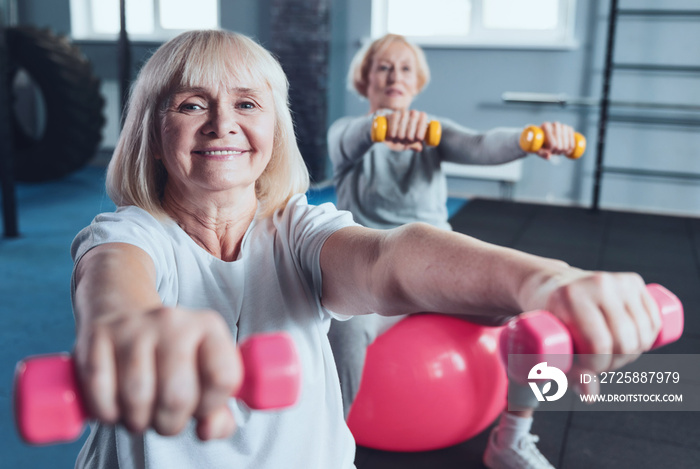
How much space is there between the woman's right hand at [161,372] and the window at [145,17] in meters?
5.62

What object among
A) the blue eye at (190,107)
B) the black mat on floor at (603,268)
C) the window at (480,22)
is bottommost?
the black mat on floor at (603,268)

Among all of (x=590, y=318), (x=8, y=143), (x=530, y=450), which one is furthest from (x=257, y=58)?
(x=8, y=143)

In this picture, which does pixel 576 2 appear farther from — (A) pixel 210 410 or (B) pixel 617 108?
(A) pixel 210 410

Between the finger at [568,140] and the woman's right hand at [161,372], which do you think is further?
the finger at [568,140]

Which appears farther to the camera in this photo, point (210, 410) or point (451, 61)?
point (451, 61)

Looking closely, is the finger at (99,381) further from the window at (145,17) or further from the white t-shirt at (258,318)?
the window at (145,17)

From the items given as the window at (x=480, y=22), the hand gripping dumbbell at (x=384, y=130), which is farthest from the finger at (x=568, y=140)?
the window at (x=480, y=22)

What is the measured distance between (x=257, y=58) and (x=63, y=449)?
4.19 feet

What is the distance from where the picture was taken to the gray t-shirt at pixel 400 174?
6.16 feet

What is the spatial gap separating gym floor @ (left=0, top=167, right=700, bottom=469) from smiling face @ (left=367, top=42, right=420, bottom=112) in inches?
39.9

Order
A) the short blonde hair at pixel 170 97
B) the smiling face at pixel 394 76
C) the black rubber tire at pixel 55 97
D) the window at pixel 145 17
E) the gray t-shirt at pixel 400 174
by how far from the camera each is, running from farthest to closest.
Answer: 1. the window at pixel 145 17
2. the black rubber tire at pixel 55 97
3. the smiling face at pixel 394 76
4. the gray t-shirt at pixel 400 174
5. the short blonde hair at pixel 170 97

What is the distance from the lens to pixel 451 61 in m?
4.94

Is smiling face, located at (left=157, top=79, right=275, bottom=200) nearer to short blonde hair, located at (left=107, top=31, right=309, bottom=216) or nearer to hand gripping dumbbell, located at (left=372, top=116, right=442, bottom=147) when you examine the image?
short blonde hair, located at (left=107, top=31, right=309, bottom=216)

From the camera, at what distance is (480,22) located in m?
4.92
